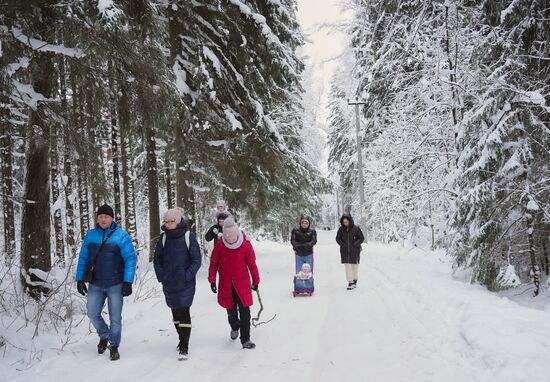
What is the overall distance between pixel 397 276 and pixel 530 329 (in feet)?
19.5

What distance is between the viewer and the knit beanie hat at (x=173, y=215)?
5492mm

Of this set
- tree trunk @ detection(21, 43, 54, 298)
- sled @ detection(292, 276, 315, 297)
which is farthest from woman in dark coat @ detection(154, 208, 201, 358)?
sled @ detection(292, 276, 315, 297)

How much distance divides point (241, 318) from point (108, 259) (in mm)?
2036

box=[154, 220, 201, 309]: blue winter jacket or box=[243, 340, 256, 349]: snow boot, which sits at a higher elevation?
box=[154, 220, 201, 309]: blue winter jacket

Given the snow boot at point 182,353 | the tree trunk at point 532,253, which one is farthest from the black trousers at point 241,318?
the tree trunk at point 532,253

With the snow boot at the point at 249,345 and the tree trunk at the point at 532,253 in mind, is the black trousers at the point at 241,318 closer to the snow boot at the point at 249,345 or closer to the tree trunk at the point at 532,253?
the snow boot at the point at 249,345

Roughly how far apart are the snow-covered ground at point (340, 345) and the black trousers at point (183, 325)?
0.82 ft

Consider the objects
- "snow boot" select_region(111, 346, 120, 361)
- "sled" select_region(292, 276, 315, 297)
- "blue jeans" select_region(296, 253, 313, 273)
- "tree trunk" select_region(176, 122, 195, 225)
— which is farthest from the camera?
"tree trunk" select_region(176, 122, 195, 225)

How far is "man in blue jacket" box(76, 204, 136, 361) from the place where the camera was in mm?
5414

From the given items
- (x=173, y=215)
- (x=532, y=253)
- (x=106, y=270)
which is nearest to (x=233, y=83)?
(x=173, y=215)

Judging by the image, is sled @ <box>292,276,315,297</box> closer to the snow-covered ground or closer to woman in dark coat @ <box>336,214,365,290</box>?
the snow-covered ground

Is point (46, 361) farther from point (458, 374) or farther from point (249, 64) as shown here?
point (249, 64)

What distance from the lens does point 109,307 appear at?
216 inches

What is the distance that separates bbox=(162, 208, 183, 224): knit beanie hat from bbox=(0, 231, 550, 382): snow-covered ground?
1838mm
